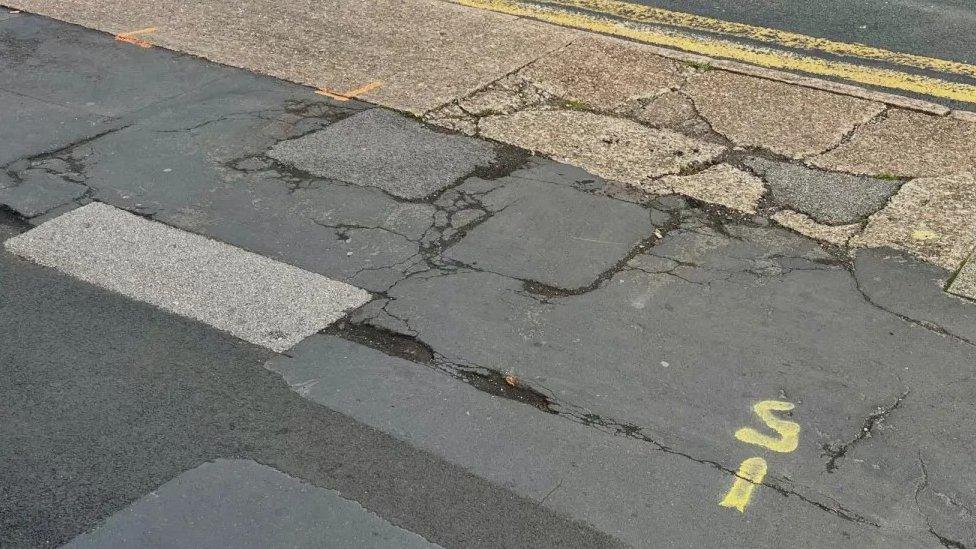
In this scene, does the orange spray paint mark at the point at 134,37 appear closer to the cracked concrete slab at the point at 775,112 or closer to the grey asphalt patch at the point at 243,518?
the cracked concrete slab at the point at 775,112

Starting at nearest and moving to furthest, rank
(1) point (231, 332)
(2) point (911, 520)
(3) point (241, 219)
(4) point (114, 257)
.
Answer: (2) point (911, 520), (1) point (231, 332), (4) point (114, 257), (3) point (241, 219)

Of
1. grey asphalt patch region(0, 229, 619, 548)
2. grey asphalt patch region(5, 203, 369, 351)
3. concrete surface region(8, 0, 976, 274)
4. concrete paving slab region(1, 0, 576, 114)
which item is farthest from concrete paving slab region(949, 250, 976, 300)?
concrete paving slab region(1, 0, 576, 114)

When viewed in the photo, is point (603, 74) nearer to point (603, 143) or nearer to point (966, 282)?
point (603, 143)

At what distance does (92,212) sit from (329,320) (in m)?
2.05

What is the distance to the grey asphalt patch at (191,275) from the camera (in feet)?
16.8

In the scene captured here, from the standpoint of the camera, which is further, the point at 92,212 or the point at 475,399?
the point at 92,212

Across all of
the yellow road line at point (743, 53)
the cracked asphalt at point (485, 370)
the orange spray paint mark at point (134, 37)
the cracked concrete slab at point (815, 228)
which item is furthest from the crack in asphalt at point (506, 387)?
the orange spray paint mark at point (134, 37)

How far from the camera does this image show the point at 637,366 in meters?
4.72

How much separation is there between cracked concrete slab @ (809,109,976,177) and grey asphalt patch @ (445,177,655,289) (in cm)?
160

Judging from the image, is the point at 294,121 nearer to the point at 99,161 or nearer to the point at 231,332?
the point at 99,161

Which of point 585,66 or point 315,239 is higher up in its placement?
point 585,66

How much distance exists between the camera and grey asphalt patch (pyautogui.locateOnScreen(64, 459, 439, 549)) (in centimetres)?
378

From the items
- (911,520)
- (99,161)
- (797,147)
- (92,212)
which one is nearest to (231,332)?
(92,212)

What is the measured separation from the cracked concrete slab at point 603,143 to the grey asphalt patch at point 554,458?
243cm
